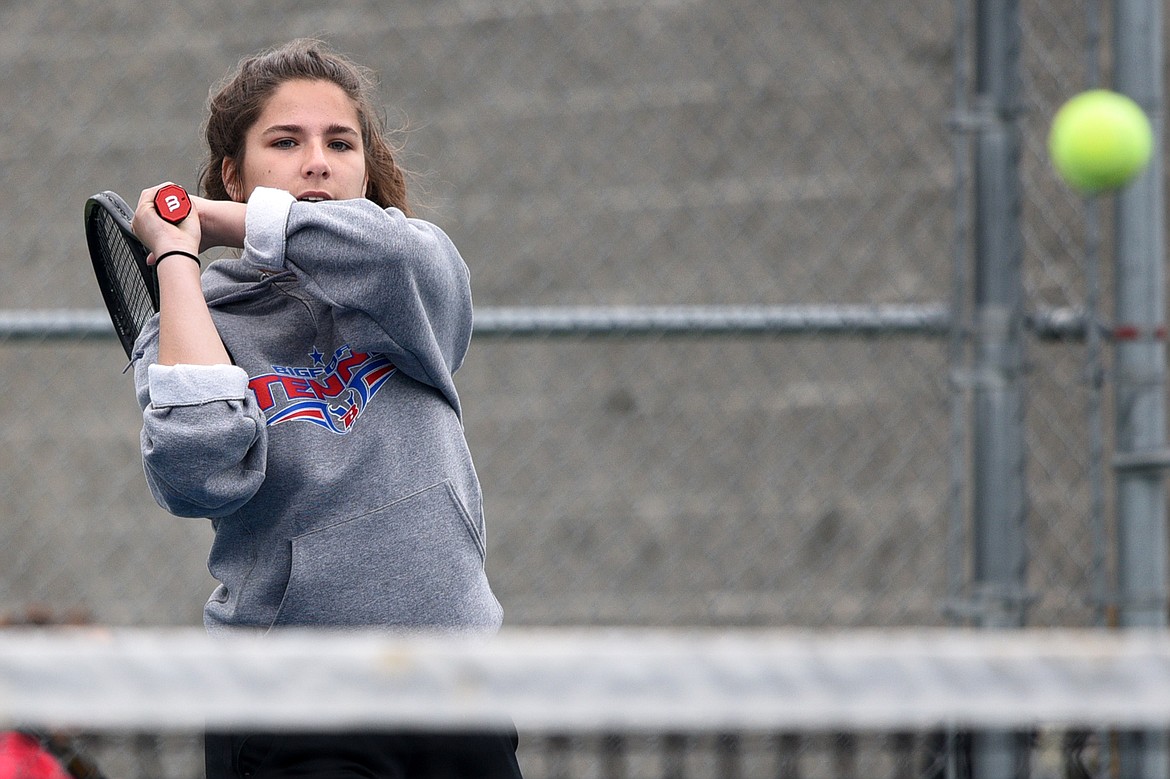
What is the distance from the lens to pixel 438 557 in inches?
72.6

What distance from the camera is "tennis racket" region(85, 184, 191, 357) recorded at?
1.95m

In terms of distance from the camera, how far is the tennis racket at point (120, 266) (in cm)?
Result: 195

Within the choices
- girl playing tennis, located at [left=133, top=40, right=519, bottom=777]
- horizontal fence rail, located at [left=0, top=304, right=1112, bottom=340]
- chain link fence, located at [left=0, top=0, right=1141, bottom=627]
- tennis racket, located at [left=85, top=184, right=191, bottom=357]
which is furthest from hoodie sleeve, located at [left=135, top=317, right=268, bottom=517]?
chain link fence, located at [left=0, top=0, right=1141, bottom=627]

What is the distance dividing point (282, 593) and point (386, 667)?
511mm

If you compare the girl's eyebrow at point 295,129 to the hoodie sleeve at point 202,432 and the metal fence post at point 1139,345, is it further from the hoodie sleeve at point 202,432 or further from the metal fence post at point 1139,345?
the metal fence post at point 1139,345

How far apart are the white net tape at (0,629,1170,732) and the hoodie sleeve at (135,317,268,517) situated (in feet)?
0.99

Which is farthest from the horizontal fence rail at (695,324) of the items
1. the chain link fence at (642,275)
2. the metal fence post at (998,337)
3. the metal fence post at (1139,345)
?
the chain link fence at (642,275)

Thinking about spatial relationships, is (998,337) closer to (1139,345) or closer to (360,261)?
(1139,345)

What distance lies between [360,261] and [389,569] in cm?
38

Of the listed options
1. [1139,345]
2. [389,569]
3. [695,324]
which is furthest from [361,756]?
[1139,345]

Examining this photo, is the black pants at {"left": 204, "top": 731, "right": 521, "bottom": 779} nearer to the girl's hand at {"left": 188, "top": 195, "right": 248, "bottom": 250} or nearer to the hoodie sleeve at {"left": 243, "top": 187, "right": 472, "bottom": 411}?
the hoodie sleeve at {"left": 243, "top": 187, "right": 472, "bottom": 411}

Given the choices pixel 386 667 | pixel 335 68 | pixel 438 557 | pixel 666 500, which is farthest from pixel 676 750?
pixel 386 667

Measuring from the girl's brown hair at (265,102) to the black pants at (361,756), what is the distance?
78 cm

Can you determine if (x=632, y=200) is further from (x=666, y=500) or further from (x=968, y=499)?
(x=968, y=499)
